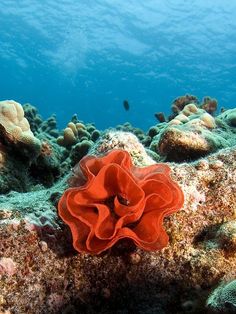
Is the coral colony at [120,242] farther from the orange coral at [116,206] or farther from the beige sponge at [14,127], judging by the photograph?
the beige sponge at [14,127]

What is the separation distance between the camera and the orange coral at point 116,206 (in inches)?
97.3

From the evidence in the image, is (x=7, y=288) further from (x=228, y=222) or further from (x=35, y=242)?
(x=228, y=222)

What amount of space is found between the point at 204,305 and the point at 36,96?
314 ft

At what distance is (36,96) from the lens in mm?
93562

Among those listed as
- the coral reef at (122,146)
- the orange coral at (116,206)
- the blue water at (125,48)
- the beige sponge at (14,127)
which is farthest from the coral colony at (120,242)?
the blue water at (125,48)

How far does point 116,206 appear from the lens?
2.51m

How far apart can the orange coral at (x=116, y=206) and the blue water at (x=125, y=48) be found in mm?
38585

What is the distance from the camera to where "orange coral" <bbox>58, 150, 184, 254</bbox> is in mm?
2471

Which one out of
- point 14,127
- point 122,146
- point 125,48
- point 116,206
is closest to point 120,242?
point 116,206

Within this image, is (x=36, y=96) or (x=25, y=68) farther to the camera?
(x=36, y=96)

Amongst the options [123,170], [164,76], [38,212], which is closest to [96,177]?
[123,170]

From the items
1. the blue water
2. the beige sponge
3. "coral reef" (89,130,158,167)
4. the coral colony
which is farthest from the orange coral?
the blue water

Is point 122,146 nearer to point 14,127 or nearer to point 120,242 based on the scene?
point 120,242

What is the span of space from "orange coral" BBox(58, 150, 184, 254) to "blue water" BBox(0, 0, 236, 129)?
38.6 meters
